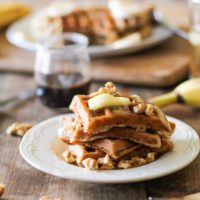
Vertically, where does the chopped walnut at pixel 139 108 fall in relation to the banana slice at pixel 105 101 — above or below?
below

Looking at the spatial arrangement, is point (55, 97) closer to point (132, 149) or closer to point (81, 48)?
point (81, 48)

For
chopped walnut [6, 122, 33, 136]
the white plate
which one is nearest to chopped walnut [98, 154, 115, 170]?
chopped walnut [6, 122, 33, 136]

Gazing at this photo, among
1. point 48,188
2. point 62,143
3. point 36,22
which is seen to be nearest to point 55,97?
point 62,143

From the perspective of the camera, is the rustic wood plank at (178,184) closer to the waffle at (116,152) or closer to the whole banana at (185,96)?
the waffle at (116,152)

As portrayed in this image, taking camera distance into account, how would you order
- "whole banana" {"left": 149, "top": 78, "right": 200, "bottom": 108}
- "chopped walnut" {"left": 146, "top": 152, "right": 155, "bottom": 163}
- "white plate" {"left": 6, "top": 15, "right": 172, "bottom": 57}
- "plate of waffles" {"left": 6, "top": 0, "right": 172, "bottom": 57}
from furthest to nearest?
"plate of waffles" {"left": 6, "top": 0, "right": 172, "bottom": 57} < "white plate" {"left": 6, "top": 15, "right": 172, "bottom": 57} < "whole banana" {"left": 149, "top": 78, "right": 200, "bottom": 108} < "chopped walnut" {"left": 146, "top": 152, "right": 155, "bottom": 163}

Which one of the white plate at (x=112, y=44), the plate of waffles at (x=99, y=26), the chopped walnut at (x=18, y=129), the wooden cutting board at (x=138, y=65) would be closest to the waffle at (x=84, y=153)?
the chopped walnut at (x=18, y=129)

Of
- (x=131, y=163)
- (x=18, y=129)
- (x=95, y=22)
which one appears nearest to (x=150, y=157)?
(x=131, y=163)

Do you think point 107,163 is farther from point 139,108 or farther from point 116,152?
point 139,108

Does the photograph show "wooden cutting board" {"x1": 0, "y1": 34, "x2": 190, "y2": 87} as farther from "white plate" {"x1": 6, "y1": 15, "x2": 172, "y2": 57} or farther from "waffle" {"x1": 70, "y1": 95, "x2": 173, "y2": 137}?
"waffle" {"x1": 70, "y1": 95, "x2": 173, "y2": 137}

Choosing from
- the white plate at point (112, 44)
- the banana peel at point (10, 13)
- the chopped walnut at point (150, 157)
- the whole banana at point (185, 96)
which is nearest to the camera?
the chopped walnut at point (150, 157)
